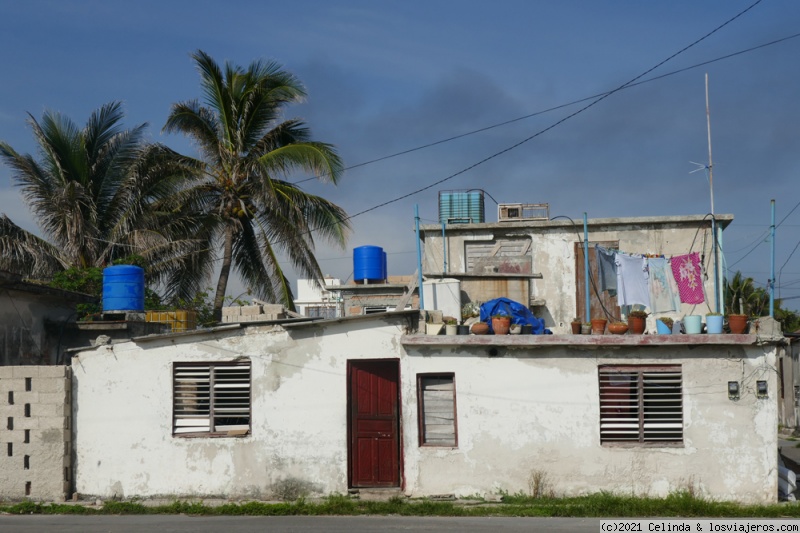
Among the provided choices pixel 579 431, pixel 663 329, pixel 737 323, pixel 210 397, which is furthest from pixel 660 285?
pixel 210 397

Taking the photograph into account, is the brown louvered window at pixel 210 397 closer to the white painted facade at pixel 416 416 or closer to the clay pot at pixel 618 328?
the white painted facade at pixel 416 416

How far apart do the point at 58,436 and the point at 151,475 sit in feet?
5.57

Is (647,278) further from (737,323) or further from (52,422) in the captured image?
(52,422)

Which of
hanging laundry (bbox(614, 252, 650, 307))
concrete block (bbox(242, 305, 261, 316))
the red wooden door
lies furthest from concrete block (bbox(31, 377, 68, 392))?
hanging laundry (bbox(614, 252, 650, 307))

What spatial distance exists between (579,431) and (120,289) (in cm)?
1017

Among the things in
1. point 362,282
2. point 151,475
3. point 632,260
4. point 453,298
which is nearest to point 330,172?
point 362,282

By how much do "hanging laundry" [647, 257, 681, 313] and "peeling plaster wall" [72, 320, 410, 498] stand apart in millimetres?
5732

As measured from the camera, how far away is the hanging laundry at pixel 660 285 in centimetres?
1720

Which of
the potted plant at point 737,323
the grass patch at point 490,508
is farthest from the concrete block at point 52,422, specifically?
the potted plant at point 737,323

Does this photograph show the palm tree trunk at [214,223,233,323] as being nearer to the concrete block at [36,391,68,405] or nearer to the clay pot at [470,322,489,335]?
the concrete block at [36,391,68,405]

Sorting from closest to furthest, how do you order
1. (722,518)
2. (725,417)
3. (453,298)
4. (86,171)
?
(722,518), (725,417), (453,298), (86,171)

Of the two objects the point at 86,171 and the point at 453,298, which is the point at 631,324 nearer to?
the point at 453,298

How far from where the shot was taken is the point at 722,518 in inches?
501

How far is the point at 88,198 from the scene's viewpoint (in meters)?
24.6
